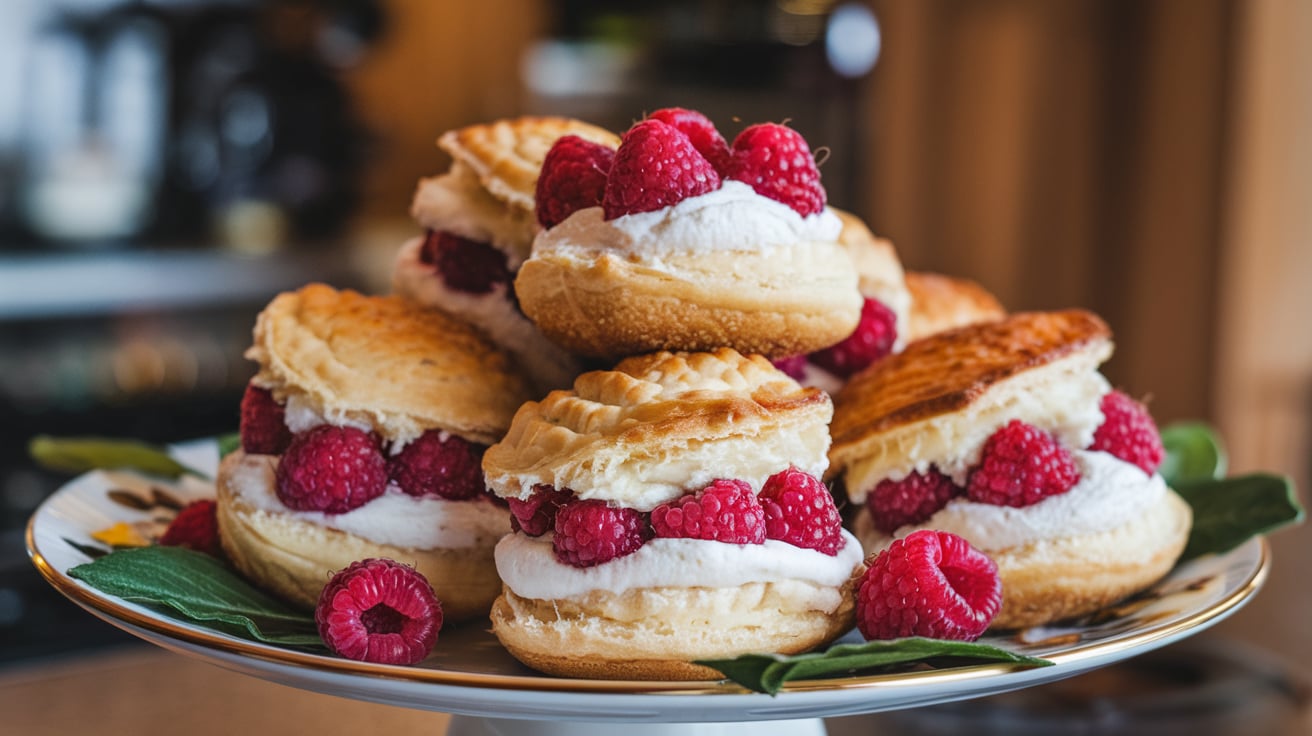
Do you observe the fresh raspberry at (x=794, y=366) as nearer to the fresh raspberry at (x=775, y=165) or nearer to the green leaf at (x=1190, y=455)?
the fresh raspberry at (x=775, y=165)

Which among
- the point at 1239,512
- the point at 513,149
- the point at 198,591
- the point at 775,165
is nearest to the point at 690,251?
the point at 775,165

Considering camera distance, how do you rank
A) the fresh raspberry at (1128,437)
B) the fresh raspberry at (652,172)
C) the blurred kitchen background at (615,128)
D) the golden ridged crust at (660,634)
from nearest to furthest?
the golden ridged crust at (660,634) < the fresh raspberry at (652,172) < the fresh raspberry at (1128,437) < the blurred kitchen background at (615,128)

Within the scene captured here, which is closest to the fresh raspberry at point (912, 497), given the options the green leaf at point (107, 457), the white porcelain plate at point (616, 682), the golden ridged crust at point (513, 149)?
the white porcelain plate at point (616, 682)

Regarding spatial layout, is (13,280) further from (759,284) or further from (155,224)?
(759,284)

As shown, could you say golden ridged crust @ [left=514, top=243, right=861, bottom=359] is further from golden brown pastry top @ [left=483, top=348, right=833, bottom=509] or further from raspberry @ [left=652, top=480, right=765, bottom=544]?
raspberry @ [left=652, top=480, right=765, bottom=544]

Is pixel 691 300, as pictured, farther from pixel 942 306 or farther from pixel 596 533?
pixel 942 306

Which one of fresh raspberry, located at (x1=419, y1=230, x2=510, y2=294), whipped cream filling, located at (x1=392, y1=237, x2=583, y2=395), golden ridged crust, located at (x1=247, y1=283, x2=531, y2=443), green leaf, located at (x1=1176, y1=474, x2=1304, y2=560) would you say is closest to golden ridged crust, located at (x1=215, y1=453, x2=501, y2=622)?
golden ridged crust, located at (x1=247, y1=283, x2=531, y2=443)
